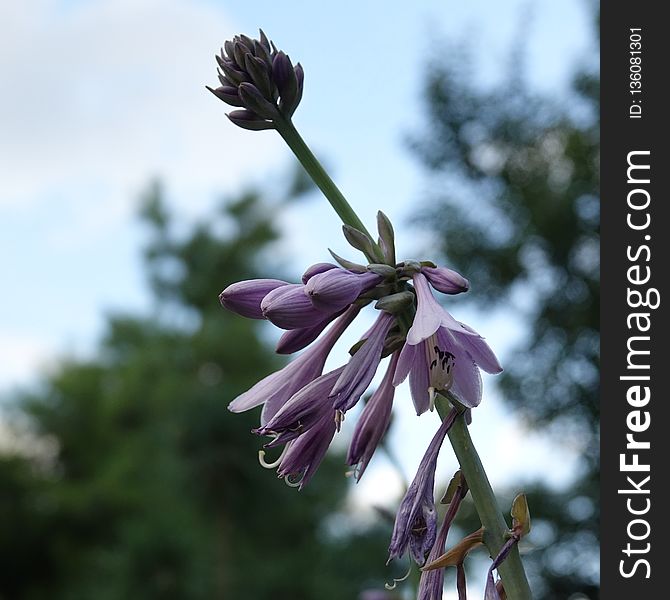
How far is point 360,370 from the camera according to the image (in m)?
1.51

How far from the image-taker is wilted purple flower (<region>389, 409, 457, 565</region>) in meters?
1.48

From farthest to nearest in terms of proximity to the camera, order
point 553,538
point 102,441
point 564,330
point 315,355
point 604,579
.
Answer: point 102,441 < point 564,330 < point 553,538 < point 604,579 < point 315,355

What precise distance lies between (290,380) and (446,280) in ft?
1.14

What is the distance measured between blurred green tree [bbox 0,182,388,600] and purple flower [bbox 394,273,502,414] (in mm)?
14066

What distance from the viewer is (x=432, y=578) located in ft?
4.95

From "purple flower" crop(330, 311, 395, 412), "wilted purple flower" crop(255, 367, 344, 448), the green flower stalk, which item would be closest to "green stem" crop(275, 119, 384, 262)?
the green flower stalk

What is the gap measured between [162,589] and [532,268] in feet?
32.6

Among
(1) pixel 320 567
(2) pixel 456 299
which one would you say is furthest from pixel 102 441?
(2) pixel 456 299

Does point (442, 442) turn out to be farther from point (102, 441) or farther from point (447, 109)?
point (102, 441)

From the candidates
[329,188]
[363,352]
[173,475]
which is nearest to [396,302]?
[363,352]

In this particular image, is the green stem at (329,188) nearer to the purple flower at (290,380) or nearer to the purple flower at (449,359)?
the purple flower at (449,359)

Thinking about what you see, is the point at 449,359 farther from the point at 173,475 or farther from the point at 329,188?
the point at 173,475

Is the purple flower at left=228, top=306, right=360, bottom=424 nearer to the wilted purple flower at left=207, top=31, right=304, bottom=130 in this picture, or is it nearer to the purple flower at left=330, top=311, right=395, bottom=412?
the purple flower at left=330, top=311, right=395, bottom=412

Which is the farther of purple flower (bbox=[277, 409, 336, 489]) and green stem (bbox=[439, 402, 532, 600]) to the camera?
purple flower (bbox=[277, 409, 336, 489])
